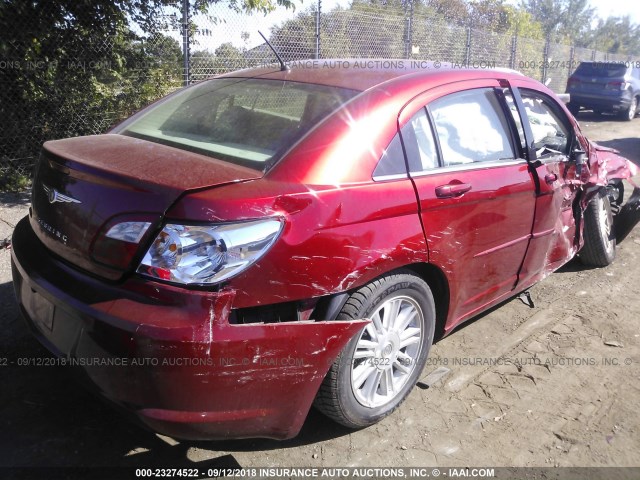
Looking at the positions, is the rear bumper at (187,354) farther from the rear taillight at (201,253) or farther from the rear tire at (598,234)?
the rear tire at (598,234)

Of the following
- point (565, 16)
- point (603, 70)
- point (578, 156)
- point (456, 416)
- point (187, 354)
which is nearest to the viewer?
point (187, 354)

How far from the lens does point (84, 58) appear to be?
660cm

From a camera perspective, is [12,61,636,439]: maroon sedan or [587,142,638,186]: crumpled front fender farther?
[587,142,638,186]: crumpled front fender

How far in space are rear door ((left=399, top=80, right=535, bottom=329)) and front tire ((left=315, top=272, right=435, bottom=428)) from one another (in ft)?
0.76

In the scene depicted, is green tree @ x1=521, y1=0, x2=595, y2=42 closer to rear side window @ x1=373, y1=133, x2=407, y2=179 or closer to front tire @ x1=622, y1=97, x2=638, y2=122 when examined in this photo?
front tire @ x1=622, y1=97, x2=638, y2=122

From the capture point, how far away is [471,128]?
3.20 m

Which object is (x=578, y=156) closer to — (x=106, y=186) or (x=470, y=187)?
(x=470, y=187)

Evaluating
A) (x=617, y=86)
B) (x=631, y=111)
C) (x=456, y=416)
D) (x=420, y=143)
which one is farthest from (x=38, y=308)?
(x=631, y=111)

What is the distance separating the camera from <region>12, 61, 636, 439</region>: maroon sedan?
2.09 meters

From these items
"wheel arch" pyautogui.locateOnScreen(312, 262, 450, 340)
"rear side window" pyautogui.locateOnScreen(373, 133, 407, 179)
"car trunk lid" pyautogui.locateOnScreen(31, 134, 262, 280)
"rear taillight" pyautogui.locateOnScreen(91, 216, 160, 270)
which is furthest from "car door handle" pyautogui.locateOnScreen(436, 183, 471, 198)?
"rear taillight" pyautogui.locateOnScreen(91, 216, 160, 270)

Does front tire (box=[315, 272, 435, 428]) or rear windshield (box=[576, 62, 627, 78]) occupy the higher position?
rear windshield (box=[576, 62, 627, 78])

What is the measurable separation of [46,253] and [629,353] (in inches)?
136

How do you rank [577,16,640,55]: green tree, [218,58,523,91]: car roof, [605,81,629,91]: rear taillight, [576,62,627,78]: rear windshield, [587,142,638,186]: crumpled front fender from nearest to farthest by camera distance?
[218,58,523,91]: car roof, [587,142,638,186]: crumpled front fender, [605,81,629,91]: rear taillight, [576,62,627,78]: rear windshield, [577,16,640,55]: green tree

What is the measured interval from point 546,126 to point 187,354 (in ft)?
10.7
